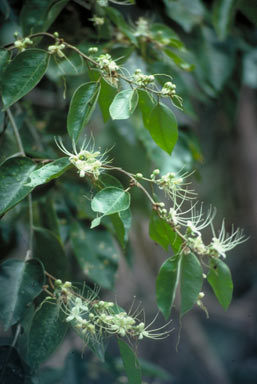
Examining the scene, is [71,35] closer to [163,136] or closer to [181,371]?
[163,136]

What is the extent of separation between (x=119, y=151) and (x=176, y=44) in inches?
21.3

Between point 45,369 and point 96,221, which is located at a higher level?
point 96,221

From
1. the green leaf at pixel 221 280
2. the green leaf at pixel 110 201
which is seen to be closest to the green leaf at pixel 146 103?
the green leaf at pixel 110 201

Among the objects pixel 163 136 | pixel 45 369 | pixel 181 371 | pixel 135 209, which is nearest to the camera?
pixel 163 136

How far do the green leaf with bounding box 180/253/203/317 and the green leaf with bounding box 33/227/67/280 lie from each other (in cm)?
34

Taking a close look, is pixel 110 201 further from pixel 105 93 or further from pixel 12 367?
pixel 12 367

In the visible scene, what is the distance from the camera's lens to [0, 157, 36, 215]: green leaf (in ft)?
2.55

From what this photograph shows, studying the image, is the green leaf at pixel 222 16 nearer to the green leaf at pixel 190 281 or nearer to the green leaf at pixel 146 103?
the green leaf at pixel 146 103

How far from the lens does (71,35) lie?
1.18 meters

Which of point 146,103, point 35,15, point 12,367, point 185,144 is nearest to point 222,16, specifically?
point 185,144

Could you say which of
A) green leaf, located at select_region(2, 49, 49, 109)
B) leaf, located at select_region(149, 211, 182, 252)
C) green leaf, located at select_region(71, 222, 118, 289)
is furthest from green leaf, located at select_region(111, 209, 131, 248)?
green leaf, located at select_region(71, 222, 118, 289)

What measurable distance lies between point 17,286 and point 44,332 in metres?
0.09

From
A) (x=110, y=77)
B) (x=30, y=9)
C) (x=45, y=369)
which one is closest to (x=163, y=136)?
(x=110, y=77)

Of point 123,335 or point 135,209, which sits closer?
point 123,335
